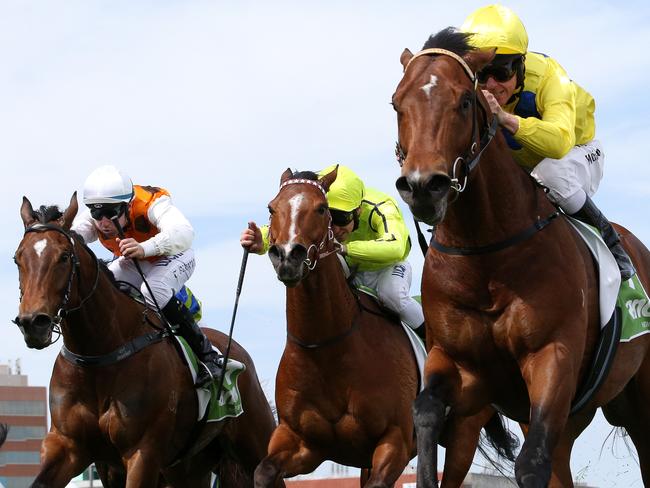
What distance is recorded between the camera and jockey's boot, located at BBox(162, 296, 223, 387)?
428 inches

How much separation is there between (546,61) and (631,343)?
1.64 meters

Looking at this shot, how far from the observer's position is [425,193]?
593 cm

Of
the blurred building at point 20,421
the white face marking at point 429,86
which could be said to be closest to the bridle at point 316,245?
the white face marking at point 429,86

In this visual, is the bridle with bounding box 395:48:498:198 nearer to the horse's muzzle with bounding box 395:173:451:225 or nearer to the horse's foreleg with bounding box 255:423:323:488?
the horse's muzzle with bounding box 395:173:451:225

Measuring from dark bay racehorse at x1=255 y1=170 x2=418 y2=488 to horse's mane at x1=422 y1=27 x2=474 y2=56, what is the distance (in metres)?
2.21

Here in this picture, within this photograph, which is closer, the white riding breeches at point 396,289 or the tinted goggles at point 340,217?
the tinted goggles at point 340,217

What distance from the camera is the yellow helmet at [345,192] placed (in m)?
9.88

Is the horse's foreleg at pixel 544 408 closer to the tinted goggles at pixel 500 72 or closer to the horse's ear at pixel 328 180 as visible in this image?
the tinted goggles at pixel 500 72

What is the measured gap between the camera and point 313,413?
898 centimetres

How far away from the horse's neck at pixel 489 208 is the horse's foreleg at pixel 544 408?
0.65 m

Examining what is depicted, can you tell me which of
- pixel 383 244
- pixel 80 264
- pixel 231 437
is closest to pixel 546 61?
pixel 383 244

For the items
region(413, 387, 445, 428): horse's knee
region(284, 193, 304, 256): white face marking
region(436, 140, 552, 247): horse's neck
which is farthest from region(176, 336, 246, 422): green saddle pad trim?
region(413, 387, 445, 428): horse's knee

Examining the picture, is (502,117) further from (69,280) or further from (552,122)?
(69,280)

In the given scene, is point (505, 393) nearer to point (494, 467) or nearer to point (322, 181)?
point (322, 181)
